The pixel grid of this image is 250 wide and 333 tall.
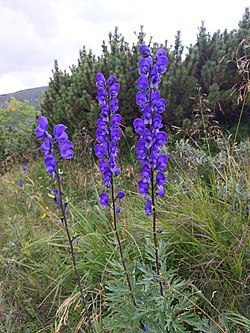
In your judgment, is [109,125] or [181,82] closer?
[109,125]

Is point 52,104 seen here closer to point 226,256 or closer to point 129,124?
point 129,124

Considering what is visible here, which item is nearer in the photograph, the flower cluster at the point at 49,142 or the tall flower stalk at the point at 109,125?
the flower cluster at the point at 49,142

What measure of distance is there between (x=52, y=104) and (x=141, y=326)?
7.03 m

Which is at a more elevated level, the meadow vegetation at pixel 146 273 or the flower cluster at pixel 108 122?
the flower cluster at pixel 108 122

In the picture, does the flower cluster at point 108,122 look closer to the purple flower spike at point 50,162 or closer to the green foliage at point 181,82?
the purple flower spike at point 50,162

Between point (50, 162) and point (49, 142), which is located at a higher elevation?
point (49, 142)

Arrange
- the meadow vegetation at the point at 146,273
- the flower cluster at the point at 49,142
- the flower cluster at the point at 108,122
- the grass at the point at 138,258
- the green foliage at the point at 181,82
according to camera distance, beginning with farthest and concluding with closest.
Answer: the green foliage at the point at 181,82, the grass at the point at 138,258, the meadow vegetation at the point at 146,273, the flower cluster at the point at 108,122, the flower cluster at the point at 49,142

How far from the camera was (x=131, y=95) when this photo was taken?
6.35 metres

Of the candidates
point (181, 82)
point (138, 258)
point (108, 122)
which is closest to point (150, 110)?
point (108, 122)

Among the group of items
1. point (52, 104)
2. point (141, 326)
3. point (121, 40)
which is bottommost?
point (141, 326)

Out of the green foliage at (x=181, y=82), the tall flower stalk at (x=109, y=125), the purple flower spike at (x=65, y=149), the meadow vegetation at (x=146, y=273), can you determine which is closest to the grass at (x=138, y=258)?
the meadow vegetation at (x=146, y=273)

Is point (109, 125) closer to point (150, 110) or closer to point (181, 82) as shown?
point (150, 110)

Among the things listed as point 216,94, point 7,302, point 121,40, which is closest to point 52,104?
point 121,40

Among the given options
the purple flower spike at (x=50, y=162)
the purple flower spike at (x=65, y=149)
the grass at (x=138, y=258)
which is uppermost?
the purple flower spike at (x=65, y=149)
